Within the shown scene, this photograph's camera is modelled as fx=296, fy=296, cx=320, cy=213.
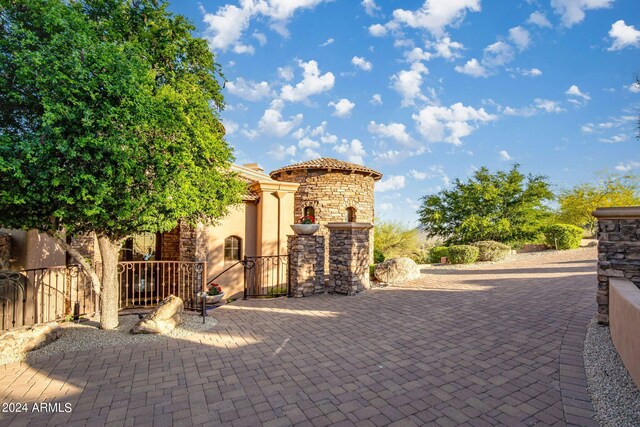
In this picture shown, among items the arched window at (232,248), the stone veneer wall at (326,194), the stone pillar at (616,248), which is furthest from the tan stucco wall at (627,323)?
the arched window at (232,248)

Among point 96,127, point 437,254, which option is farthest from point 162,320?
point 437,254

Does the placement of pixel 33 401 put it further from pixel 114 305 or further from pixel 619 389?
pixel 619 389

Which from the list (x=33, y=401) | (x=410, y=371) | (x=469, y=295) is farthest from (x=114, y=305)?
(x=469, y=295)

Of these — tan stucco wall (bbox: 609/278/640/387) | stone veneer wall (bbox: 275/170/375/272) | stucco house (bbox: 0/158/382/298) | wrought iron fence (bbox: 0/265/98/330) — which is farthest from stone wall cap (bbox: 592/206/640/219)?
wrought iron fence (bbox: 0/265/98/330)

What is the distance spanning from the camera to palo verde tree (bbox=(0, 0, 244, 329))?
14.1 ft

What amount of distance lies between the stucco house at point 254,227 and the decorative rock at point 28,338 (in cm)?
272

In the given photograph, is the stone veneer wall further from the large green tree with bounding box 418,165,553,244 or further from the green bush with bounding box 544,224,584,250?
the green bush with bounding box 544,224,584,250

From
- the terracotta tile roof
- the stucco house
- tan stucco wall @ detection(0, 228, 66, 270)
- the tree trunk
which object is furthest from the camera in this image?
the terracotta tile roof

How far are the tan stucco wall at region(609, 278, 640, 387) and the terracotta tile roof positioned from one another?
36.4ft

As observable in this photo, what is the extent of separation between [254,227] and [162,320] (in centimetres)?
678

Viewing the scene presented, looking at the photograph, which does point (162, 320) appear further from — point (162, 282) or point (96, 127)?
point (162, 282)

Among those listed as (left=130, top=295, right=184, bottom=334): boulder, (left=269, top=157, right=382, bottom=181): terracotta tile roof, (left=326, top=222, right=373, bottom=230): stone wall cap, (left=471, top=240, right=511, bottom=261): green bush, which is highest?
(left=269, top=157, right=382, bottom=181): terracotta tile roof

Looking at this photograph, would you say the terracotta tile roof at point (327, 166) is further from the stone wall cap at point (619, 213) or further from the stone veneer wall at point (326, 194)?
the stone wall cap at point (619, 213)

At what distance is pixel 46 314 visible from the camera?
7.27 metres
